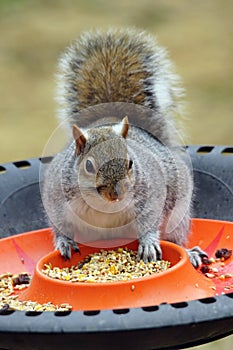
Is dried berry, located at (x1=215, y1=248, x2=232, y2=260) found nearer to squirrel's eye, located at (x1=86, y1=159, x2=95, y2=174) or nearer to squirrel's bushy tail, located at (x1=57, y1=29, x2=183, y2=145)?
squirrel's eye, located at (x1=86, y1=159, x2=95, y2=174)

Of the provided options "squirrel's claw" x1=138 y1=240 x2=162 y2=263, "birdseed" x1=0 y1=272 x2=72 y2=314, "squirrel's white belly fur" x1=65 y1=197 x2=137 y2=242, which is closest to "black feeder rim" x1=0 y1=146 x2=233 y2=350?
"birdseed" x1=0 y1=272 x2=72 y2=314

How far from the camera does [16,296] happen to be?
67.9 inches

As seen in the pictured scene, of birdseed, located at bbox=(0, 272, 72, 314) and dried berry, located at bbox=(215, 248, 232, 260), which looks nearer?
birdseed, located at bbox=(0, 272, 72, 314)

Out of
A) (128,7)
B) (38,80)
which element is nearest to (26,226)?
(38,80)

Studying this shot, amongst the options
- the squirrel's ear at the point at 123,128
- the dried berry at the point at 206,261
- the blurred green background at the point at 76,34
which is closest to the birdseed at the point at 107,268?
the dried berry at the point at 206,261

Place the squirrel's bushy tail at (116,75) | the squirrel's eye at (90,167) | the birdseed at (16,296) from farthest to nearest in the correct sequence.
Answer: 1. the squirrel's bushy tail at (116,75)
2. the squirrel's eye at (90,167)
3. the birdseed at (16,296)

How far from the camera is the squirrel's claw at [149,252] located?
5.78ft

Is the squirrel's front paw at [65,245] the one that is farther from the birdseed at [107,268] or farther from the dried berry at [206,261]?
the dried berry at [206,261]

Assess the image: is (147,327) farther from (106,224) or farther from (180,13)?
(180,13)

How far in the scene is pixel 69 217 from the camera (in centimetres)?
188

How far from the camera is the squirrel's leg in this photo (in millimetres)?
1763

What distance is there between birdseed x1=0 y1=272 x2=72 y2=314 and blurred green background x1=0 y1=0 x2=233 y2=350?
241cm

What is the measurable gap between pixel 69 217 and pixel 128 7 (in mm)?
4474

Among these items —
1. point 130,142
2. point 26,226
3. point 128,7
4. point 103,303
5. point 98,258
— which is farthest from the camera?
point 128,7
